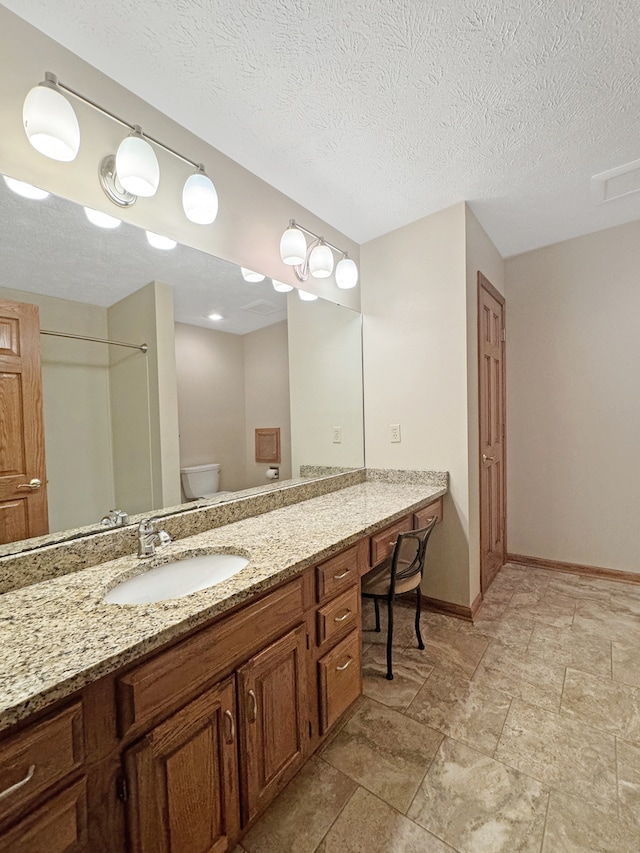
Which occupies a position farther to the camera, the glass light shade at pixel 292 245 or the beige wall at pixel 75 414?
the glass light shade at pixel 292 245

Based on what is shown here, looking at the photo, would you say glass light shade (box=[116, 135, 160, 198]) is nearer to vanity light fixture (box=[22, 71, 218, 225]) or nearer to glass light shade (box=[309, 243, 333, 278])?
vanity light fixture (box=[22, 71, 218, 225])

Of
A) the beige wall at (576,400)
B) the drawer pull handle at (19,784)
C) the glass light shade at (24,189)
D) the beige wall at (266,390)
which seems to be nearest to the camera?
the drawer pull handle at (19,784)

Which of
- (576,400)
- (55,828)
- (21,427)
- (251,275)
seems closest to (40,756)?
(55,828)

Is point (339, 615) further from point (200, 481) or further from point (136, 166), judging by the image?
point (136, 166)

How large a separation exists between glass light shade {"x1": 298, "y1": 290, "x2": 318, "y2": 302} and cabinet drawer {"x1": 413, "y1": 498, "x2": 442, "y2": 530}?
133 cm

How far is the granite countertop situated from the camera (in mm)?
640

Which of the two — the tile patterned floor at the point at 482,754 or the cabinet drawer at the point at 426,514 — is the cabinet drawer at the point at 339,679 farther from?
the cabinet drawer at the point at 426,514

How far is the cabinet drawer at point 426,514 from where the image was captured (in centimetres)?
191

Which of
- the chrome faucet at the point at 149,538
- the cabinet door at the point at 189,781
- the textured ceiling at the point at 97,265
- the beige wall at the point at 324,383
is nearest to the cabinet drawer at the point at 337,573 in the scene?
the cabinet door at the point at 189,781

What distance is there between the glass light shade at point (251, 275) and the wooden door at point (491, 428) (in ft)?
4.62

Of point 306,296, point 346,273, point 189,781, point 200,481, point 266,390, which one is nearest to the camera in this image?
point 189,781

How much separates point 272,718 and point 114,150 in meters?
1.88

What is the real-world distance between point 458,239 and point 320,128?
1.01m

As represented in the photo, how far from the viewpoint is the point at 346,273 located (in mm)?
2217
